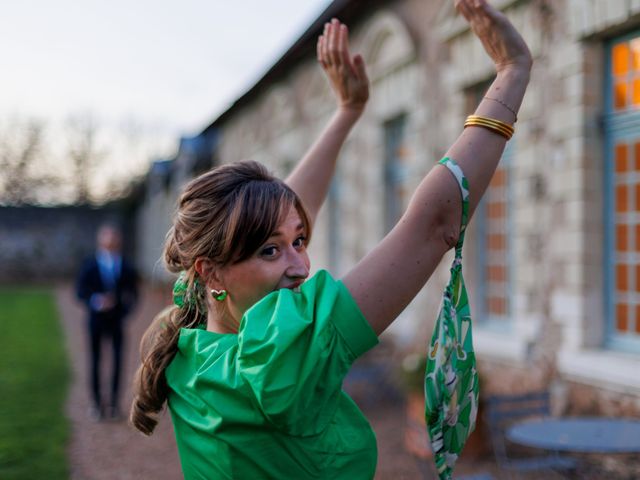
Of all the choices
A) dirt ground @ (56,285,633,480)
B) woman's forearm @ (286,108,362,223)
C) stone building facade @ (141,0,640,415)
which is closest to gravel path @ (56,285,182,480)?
dirt ground @ (56,285,633,480)

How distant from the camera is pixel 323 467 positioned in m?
1.19

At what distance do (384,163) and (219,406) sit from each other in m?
7.68

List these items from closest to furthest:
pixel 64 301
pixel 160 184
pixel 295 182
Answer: pixel 295 182
pixel 64 301
pixel 160 184

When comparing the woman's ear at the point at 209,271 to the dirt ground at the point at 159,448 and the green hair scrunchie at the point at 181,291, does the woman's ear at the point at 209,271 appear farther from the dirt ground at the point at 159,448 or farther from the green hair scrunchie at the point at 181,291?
the dirt ground at the point at 159,448

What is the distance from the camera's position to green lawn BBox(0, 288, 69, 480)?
5441 mm

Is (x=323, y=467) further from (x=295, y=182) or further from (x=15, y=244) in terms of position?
(x=15, y=244)

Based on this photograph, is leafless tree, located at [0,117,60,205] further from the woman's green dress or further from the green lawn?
the woman's green dress

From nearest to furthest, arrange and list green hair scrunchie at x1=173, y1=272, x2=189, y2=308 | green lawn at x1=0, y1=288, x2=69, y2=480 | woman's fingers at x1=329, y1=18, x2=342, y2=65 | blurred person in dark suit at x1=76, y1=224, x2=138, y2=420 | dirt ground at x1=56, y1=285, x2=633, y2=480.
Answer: green hair scrunchie at x1=173, y1=272, x2=189, y2=308 → woman's fingers at x1=329, y1=18, x2=342, y2=65 → dirt ground at x1=56, y1=285, x2=633, y2=480 → green lawn at x1=0, y1=288, x2=69, y2=480 → blurred person in dark suit at x1=76, y1=224, x2=138, y2=420

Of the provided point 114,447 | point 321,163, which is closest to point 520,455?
point 114,447

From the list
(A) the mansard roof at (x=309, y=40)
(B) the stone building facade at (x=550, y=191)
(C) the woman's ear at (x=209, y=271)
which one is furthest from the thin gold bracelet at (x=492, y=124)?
(A) the mansard roof at (x=309, y=40)

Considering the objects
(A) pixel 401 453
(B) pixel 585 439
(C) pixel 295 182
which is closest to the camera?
(C) pixel 295 182

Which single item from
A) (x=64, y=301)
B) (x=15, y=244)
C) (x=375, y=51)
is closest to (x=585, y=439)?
(x=375, y=51)

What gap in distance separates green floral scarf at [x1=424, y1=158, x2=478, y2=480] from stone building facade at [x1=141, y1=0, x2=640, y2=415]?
4.00 m

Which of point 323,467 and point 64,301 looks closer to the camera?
point 323,467
